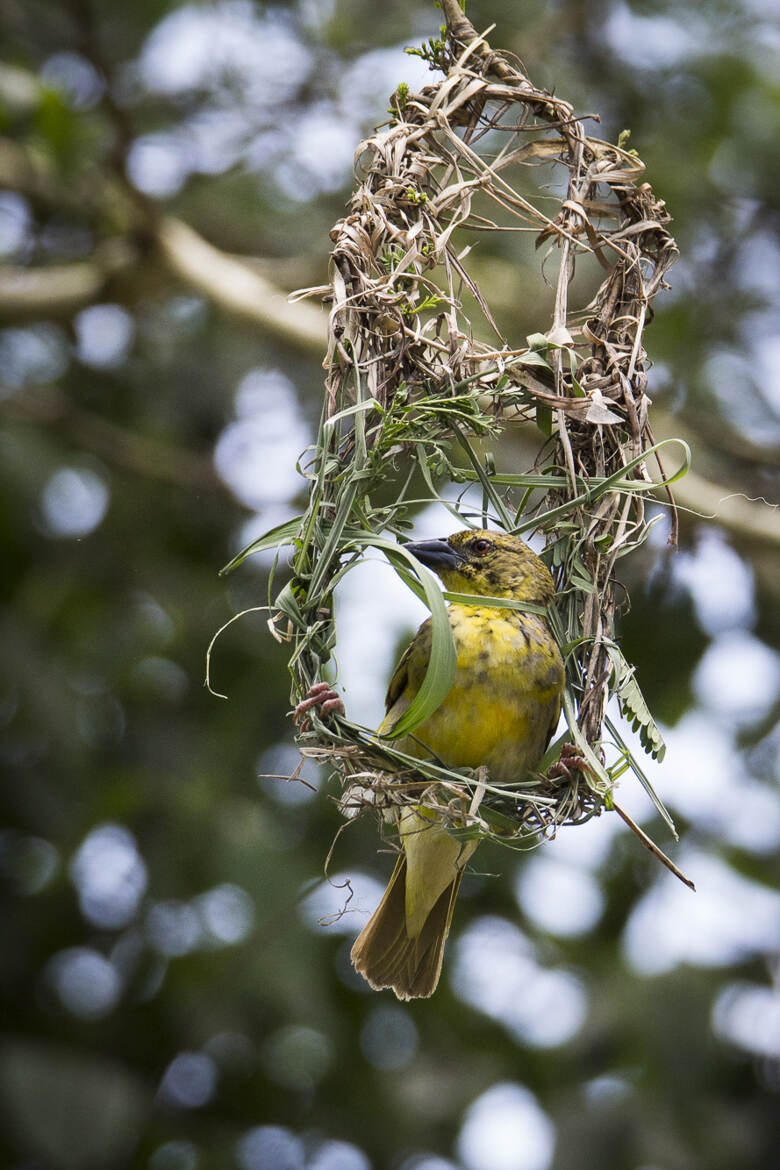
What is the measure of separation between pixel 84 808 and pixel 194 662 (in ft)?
2.30

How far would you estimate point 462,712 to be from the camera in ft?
8.38

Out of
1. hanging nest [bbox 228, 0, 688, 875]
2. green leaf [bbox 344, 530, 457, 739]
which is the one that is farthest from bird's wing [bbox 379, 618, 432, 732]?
green leaf [bbox 344, 530, 457, 739]

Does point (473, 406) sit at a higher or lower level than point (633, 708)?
higher

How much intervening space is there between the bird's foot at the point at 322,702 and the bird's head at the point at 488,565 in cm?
40

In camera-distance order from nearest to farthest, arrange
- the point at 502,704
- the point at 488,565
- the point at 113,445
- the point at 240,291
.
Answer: the point at 502,704 → the point at 488,565 → the point at 240,291 → the point at 113,445

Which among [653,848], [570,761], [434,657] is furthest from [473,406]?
[653,848]

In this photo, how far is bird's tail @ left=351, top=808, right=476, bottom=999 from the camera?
2746mm

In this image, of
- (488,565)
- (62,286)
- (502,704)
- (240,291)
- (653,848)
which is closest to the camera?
(653,848)

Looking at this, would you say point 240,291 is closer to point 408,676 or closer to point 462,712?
point 408,676

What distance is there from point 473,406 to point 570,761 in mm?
661

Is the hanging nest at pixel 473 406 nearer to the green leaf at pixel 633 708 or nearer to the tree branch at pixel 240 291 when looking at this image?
the green leaf at pixel 633 708

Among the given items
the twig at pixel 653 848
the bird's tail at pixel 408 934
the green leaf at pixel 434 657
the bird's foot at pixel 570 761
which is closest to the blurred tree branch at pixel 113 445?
the bird's tail at pixel 408 934

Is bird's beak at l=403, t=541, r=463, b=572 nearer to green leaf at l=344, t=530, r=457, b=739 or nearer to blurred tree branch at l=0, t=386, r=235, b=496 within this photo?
green leaf at l=344, t=530, r=457, b=739

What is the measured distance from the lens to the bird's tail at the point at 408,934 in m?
2.75
